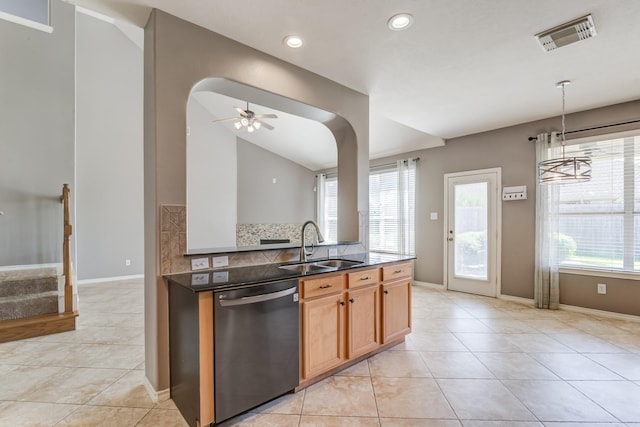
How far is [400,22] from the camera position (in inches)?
86.8

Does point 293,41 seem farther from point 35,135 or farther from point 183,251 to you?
point 35,135

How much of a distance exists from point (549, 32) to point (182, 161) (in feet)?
9.62

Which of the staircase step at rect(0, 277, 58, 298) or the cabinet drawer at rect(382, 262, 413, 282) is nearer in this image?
the cabinet drawer at rect(382, 262, 413, 282)

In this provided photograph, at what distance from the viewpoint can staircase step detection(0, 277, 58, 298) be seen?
3.33m

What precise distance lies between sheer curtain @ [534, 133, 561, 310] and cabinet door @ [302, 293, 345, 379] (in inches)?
135

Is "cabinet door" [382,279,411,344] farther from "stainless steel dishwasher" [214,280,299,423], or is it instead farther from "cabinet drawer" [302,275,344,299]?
"stainless steel dishwasher" [214,280,299,423]

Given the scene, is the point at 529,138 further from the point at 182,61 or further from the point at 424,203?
the point at 182,61

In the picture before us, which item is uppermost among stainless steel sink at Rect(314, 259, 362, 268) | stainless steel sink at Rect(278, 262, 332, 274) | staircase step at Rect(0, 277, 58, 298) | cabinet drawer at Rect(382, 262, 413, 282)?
stainless steel sink at Rect(278, 262, 332, 274)

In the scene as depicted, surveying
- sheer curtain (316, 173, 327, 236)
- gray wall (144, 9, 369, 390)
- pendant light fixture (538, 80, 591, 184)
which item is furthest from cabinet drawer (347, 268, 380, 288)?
sheer curtain (316, 173, 327, 236)

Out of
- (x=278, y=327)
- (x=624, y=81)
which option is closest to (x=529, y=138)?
(x=624, y=81)

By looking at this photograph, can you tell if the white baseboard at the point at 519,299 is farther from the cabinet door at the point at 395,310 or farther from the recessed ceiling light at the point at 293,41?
the recessed ceiling light at the point at 293,41

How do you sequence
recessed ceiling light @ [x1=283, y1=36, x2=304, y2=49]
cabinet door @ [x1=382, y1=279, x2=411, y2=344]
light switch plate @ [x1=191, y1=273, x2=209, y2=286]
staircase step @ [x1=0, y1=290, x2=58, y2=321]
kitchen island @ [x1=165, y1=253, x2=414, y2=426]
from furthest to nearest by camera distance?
staircase step @ [x1=0, y1=290, x2=58, y2=321], cabinet door @ [x1=382, y1=279, x2=411, y2=344], recessed ceiling light @ [x1=283, y1=36, x2=304, y2=49], light switch plate @ [x1=191, y1=273, x2=209, y2=286], kitchen island @ [x1=165, y1=253, x2=414, y2=426]

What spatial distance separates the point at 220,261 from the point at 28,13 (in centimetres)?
435

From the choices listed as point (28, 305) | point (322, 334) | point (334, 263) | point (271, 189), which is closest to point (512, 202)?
point (334, 263)
